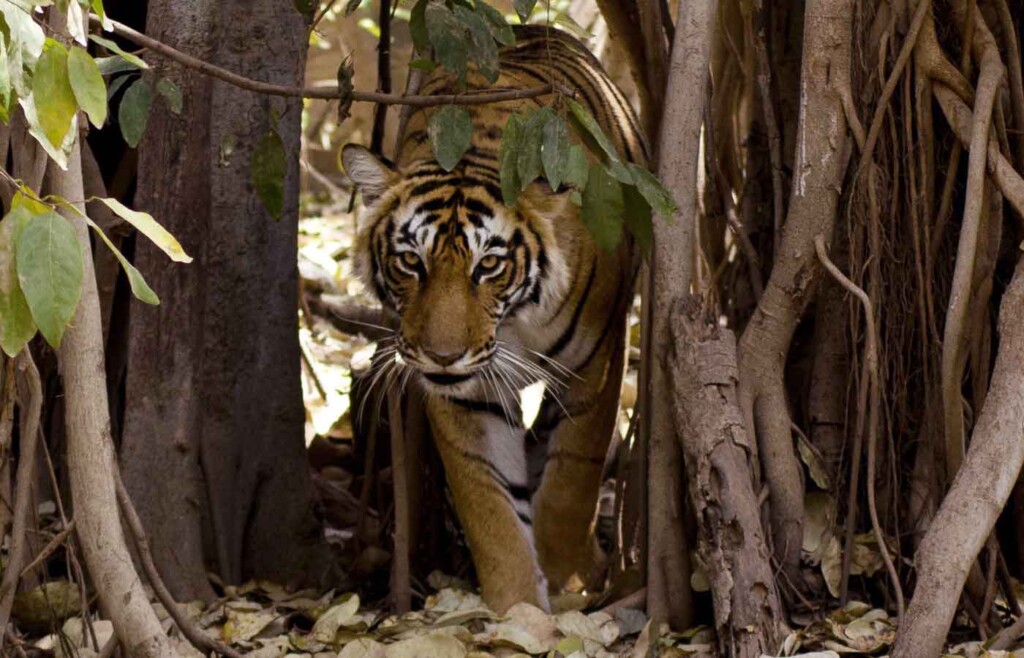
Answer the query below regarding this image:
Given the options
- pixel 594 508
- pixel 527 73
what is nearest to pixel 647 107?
pixel 527 73

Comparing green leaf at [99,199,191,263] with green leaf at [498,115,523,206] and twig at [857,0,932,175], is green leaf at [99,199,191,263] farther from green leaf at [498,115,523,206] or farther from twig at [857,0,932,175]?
twig at [857,0,932,175]

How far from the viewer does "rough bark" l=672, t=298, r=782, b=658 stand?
107 inches

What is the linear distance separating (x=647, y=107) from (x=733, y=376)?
1181 millimetres

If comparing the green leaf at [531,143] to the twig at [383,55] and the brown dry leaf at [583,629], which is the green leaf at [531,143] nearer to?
the brown dry leaf at [583,629]

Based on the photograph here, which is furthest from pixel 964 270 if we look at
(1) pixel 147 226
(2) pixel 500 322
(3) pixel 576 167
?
(1) pixel 147 226

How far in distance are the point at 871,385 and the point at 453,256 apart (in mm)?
1031

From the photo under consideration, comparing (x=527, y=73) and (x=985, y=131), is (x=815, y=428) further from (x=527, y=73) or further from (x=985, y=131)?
(x=527, y=73)

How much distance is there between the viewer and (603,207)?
2443 millimetres

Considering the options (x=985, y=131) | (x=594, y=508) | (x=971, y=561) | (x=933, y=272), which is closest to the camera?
(x=971, y=561)

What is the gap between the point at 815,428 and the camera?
3.20 metres

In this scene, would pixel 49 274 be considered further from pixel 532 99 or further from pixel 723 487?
pixel 532 99

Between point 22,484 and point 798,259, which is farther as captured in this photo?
point 798,259

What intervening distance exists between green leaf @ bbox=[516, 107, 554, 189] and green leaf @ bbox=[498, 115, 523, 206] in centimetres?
2

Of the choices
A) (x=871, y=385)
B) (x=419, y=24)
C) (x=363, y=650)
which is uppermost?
(x=419, y=24)
